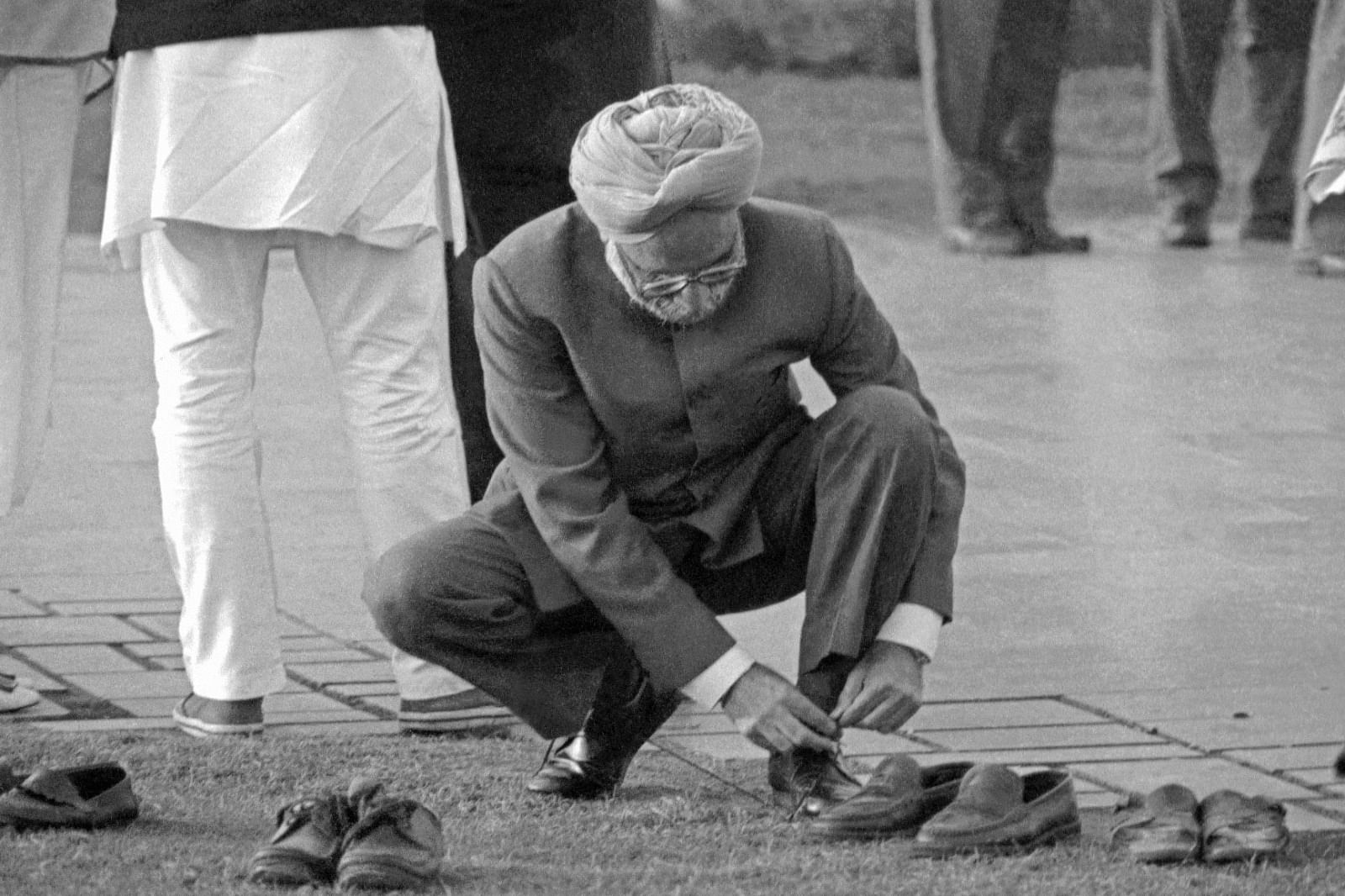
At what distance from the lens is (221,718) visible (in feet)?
15.1

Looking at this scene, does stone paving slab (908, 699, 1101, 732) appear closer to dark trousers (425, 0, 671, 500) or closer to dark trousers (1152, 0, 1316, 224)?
dark trousers (425, 0, 671, 500)

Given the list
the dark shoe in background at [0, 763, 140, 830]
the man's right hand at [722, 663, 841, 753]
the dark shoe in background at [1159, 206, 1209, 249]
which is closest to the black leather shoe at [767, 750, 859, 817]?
the man's right hand at [722, 663, 841, 753]

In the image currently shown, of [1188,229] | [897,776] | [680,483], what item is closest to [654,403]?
[680,483]

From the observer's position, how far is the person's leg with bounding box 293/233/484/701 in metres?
4.68

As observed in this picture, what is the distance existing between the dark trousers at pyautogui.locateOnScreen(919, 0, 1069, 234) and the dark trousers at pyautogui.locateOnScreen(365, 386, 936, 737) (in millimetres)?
8017

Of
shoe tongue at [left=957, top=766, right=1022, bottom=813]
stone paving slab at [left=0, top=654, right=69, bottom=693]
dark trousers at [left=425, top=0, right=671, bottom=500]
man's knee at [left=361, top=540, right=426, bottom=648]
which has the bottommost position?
stone paving slab at [left=0, top=654, right=69, bottom=693]

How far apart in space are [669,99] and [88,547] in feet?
8.51

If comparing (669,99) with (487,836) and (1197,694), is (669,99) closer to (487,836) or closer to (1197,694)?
(487,836)

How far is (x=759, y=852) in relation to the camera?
384cm

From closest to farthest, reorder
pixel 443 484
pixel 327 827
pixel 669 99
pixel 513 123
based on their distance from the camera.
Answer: pixel 327 827
pixel 669 99
pixel 443 484
pixel 513 123

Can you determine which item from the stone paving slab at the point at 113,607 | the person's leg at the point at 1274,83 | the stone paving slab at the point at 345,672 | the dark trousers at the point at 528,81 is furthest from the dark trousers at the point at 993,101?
the stone paving slab at the point at 345,672

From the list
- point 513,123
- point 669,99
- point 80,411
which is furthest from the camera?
point 80,411

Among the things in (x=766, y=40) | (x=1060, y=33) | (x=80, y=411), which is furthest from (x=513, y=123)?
(x=766, y=40)

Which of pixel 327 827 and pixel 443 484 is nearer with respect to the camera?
pixel 327 827
